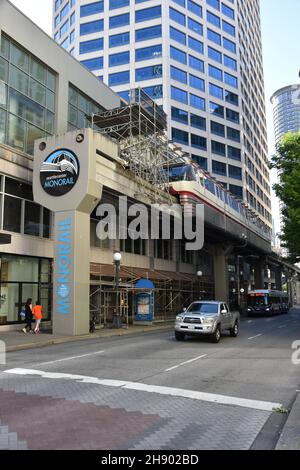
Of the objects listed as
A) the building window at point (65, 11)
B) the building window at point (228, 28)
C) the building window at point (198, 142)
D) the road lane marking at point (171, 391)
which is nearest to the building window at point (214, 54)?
the building window at point (228, 28)

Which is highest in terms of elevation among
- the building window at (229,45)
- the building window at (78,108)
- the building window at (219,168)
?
the building window at (229,45)

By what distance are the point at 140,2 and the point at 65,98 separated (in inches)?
2007

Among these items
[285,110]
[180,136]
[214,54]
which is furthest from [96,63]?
[285,110]

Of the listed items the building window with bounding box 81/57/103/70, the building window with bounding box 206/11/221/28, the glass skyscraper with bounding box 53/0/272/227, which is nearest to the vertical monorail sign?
the glass skyscraper with bounding box 53/0/272/227

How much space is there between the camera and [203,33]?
7562 cm

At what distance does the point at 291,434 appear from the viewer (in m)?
5.94

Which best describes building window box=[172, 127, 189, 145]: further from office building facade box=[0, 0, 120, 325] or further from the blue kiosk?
the blue kiosk

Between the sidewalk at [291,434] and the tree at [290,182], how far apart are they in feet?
70.5

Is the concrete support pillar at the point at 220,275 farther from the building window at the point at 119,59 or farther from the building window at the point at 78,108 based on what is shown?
the building window at the point at 119,59

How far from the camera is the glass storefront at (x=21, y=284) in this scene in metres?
22.9

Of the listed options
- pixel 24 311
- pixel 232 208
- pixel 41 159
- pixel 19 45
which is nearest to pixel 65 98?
pixel 19 45

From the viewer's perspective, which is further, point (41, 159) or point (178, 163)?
point (178, 163)
